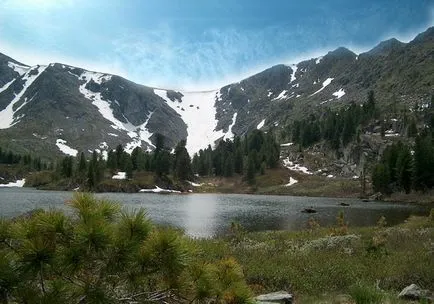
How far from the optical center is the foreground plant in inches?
227

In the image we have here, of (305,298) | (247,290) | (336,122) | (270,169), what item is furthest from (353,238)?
(336,122)

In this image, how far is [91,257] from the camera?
6.04 metres

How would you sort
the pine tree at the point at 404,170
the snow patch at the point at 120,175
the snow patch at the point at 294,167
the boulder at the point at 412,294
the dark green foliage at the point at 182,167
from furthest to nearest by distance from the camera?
the snow patch at the point at 294,167 < the dark green foliage at the point at 182,167 < the snow patch at the point at 120,175 < the pine tree at the point at 404,170 < the boulder at the point at 412,294

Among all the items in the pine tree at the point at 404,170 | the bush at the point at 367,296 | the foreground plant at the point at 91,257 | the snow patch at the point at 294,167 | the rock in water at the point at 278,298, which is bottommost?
the rock in water at the point at 278,298

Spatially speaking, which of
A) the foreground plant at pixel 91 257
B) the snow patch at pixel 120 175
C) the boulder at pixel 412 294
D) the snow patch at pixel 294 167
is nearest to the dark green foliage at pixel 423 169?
the snow patch at pixel 294 167

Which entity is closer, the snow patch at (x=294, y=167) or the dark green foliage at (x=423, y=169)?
the dark green foliage at (x=423, y=169)

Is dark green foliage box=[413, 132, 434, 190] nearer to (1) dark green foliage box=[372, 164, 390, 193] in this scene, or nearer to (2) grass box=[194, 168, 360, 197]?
(1) dark green foliage box=[372, 164, 390, 193]

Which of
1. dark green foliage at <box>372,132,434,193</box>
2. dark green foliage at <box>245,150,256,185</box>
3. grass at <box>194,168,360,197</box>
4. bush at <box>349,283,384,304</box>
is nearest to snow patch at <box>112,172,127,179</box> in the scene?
grass at <box>194,168,360,197</box>

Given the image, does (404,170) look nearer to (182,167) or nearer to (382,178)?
(382,178)

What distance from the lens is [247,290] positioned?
7125mm

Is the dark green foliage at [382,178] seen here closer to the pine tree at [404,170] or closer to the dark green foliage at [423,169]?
the pine tree at [404,170]

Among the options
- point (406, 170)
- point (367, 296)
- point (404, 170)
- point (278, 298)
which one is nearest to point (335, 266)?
point (278, 298)

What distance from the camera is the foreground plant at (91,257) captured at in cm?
576

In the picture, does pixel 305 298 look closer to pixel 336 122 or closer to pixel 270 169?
pixel 270 169
